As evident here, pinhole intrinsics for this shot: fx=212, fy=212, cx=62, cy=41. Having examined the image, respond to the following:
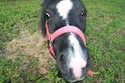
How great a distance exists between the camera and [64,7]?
2189mm

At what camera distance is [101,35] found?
4.65 meters

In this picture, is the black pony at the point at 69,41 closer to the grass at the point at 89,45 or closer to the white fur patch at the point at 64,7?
the white fur patch at the point at 64,7

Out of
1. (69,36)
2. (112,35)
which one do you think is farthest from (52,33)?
(112,35)

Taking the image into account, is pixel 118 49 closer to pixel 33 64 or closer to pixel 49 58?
pixel 49 58

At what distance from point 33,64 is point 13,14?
2.31 meters

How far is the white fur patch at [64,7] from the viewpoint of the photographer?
213 cm

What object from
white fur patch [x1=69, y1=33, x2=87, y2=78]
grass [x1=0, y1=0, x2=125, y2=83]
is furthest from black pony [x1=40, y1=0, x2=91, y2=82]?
grass [x1=0, y1=0, x2=125, y2=83]

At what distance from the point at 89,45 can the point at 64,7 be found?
200 centimetres

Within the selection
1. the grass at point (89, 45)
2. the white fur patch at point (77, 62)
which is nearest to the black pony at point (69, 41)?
the white fur patch at point (77, 62)

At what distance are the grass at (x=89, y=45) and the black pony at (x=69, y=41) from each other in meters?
1.22

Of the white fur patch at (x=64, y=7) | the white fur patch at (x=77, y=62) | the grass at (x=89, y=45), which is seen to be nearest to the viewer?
the white fur patch at (x=77, y=62)

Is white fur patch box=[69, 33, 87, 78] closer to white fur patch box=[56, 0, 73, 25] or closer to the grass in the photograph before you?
white fur patch box=[56, 0, 73, 25]

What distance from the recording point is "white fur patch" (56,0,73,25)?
213 centimetres

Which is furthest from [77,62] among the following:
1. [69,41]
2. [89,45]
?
[89,45]
